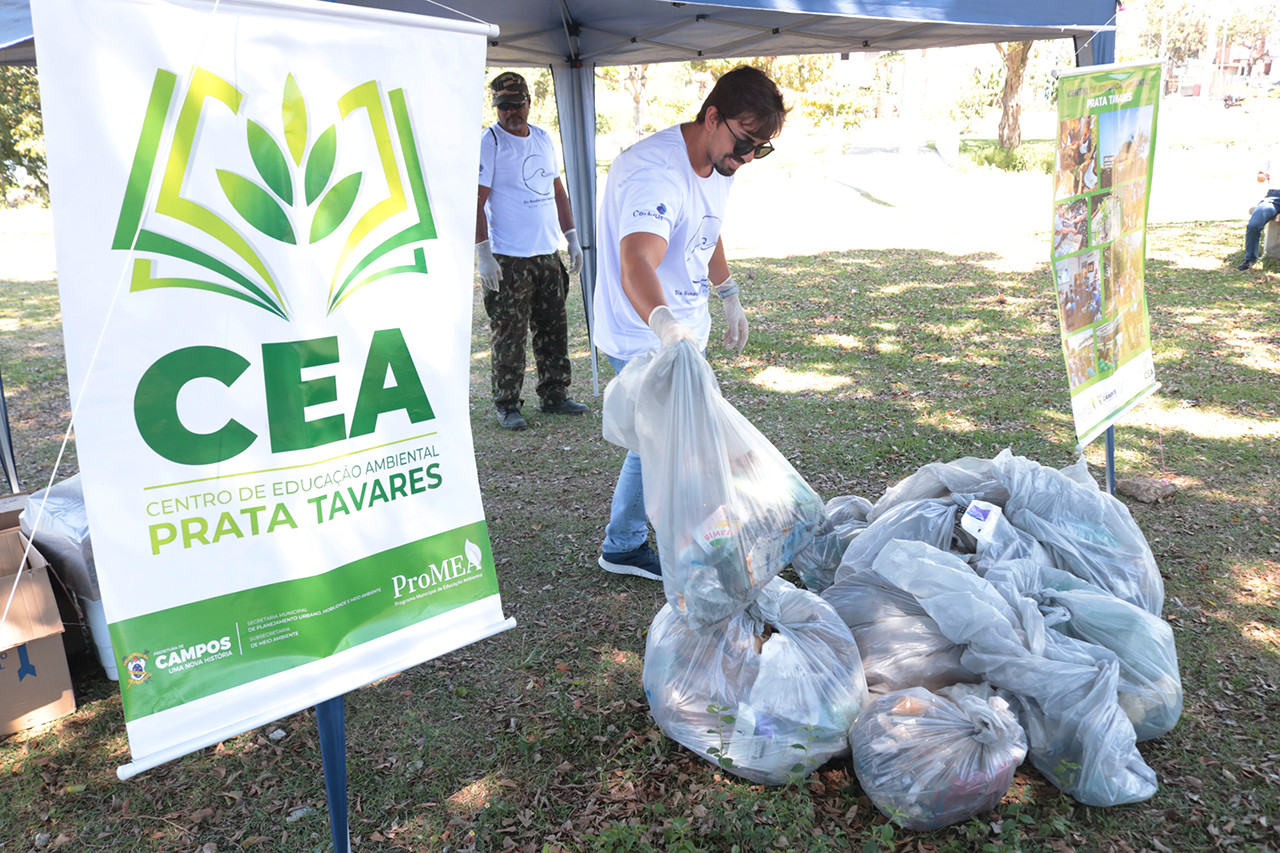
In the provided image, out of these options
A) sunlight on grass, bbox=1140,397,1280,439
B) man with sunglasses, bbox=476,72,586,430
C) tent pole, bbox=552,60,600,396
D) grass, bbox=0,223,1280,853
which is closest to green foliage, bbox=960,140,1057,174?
sunlight on grass, bbox=1140,397,1280,439

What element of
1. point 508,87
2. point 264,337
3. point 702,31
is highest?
point 702,31

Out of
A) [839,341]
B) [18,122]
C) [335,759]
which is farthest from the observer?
[839,341]

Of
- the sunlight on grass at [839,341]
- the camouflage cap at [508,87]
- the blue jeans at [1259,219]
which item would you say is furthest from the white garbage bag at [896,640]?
the blue jeans at [1259,219]

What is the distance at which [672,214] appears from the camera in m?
2.68

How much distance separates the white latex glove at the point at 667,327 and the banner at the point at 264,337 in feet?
2.28

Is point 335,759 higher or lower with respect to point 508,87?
lower

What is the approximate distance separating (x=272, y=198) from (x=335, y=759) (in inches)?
46.0

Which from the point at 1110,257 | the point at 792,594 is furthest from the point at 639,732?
the point at 1110,257

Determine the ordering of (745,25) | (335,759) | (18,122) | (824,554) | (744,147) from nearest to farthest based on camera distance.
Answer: (335,759) < (744,147) < (824,554) < (745,25) < (18,122)

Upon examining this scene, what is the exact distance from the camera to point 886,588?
2.61m

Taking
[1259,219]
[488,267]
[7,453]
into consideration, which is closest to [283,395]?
[7,453]

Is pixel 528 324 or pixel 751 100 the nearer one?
pixel 751 100

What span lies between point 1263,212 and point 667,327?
8.63m

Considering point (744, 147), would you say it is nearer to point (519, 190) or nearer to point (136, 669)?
point (136, 669)
